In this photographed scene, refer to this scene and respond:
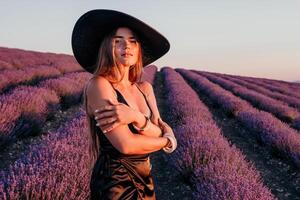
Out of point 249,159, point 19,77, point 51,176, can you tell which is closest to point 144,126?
point 51,176

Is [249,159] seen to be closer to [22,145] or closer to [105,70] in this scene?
[22,145]

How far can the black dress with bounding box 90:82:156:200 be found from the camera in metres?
1.57

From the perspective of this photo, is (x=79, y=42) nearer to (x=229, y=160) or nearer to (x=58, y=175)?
(x=58, y=175)

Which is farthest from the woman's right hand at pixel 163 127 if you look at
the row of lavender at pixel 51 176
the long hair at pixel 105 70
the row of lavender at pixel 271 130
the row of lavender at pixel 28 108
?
the row of lavender at pixel 271 130

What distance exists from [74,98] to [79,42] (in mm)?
8166

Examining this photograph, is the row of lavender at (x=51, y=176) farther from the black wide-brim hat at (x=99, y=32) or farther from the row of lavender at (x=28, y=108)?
the row of lavender at (x=28, y=108)

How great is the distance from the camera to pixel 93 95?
152 cm

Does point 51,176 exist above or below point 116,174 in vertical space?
below

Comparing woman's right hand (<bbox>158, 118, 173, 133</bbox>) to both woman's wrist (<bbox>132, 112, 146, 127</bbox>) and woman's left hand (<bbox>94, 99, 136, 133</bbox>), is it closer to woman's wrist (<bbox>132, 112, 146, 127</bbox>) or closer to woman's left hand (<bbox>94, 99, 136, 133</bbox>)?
woman's wrist (<bbox>132, 112, 146, 127</bbox>)

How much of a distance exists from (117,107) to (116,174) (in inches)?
11.2

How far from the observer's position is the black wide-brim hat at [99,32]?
5.35 ft

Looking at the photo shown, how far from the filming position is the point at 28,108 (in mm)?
6645

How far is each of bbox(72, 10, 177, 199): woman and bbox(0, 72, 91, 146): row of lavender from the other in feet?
12.5

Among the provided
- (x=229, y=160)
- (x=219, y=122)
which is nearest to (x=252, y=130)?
(x=219, y=122)
